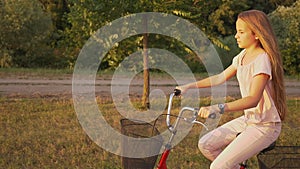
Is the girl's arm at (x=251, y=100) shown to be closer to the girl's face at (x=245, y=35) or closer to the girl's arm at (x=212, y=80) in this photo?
the girl's face at (x=245, y=35)

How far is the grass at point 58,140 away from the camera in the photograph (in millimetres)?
6641

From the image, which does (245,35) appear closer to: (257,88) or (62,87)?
(257,88)

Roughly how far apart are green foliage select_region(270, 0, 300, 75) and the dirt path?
383 centimetres

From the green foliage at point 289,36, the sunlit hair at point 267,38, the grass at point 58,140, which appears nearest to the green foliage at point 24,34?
the green foliage at point 289,36

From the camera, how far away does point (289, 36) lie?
2120 centimetres

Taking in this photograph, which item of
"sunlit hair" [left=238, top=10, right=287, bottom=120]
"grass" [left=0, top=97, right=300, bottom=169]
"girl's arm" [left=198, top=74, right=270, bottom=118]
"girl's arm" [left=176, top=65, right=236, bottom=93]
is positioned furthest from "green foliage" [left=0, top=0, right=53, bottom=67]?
"girl's arm" [left=198, top=74, right=270, bottom=118]

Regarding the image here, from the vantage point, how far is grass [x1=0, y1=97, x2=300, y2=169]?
6641 millimetres

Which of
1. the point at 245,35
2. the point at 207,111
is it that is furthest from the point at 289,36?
the point at 207,111

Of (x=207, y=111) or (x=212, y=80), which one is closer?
(x=207, y=111)

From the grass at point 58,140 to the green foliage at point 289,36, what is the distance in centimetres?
1023

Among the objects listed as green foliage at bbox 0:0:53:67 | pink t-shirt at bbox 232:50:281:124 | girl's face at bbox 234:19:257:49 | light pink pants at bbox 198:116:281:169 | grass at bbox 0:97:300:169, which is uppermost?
girl's face at bbox 234:19:257:49

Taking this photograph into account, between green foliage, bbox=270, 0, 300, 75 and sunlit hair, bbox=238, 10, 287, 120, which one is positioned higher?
sunlit hair, bbox=238, 10, 287, 120

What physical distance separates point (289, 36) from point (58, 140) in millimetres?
15110

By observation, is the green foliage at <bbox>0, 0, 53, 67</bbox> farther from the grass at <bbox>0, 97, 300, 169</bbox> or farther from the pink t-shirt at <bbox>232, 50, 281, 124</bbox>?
the pink t-shirt at <bbox>232, 50, 281, 124</bbox>
